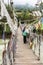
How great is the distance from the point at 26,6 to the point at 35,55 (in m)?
50.0

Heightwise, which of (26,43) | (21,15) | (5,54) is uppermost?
(5,54)

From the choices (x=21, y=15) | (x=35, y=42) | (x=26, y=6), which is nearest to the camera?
(x=35, y=42)

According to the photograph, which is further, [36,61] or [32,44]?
[32,44]

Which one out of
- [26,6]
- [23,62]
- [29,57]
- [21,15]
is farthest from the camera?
[26,6]

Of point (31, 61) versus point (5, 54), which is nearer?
point (5, 54)

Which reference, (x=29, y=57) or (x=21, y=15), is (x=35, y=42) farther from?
(x=21, y=15)

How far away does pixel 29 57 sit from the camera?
14.6 metres

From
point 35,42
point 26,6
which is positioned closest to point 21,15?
point 26,6

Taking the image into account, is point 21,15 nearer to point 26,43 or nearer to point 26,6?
point 26,6

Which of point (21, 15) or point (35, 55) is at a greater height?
point (35, 55)

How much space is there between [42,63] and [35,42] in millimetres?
3930

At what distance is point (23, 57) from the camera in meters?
14.6

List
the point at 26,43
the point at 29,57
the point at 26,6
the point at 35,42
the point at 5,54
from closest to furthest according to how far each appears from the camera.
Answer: the point at 5,54, the point at 29,57, the point at 35,42, the point at 26,43, the point at 26,6

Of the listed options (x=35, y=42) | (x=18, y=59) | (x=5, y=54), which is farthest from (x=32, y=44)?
(x=5, y=54)
